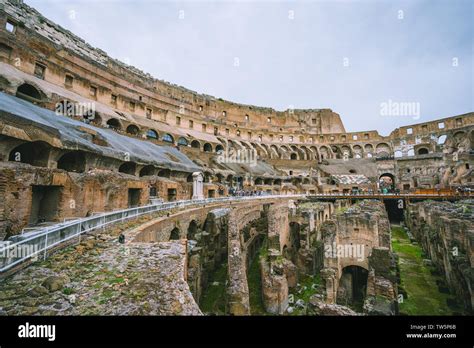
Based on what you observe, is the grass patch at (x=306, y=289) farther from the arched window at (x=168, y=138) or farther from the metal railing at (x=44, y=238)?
the arched window at (x=168, y=138)

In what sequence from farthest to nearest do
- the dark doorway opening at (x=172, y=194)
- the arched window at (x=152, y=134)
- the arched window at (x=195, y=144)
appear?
the arched window at (x=195, y=144), the arched window at (x=152, y=134), the dark doorway opening at (x=172, y=194)

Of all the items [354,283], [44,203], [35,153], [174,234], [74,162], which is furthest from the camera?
[74,162]

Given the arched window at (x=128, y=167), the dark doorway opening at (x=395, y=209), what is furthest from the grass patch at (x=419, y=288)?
the dark doorway opening at (x=395, y=209)

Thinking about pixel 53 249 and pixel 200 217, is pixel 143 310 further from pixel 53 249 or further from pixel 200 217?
pixel 200 217

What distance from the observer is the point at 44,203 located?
8688 mm

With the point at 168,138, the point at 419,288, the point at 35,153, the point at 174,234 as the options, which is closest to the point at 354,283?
the point at 419,288

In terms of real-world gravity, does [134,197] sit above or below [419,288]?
above

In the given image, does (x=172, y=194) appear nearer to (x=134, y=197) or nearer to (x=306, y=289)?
(x=134, y=197)

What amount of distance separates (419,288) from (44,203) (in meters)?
15.6

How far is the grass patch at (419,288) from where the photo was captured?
23.6 feet

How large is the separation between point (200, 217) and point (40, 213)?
22.4 ft

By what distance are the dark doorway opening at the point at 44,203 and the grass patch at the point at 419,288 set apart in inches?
511
